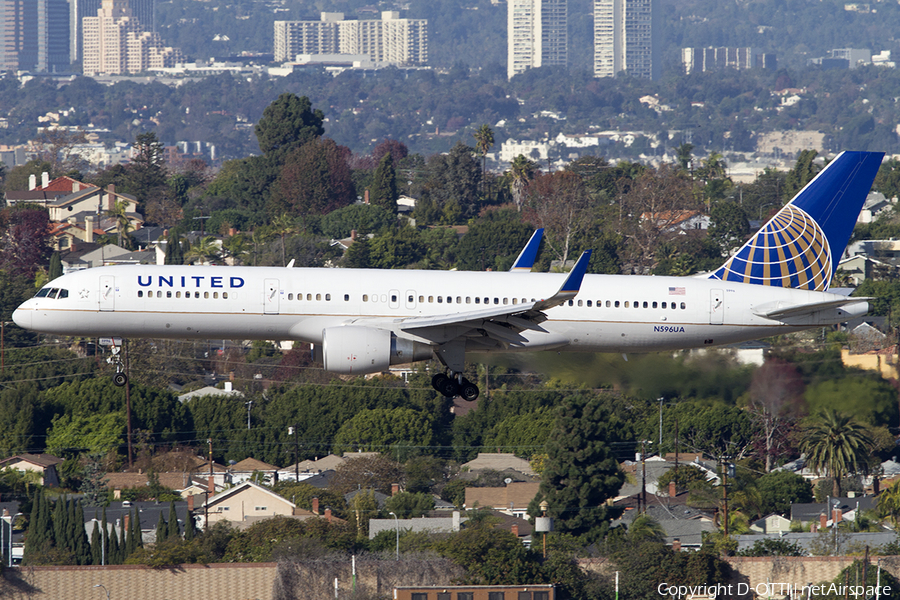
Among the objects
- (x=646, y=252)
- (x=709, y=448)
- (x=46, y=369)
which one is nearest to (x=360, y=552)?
(x=709, y=448)

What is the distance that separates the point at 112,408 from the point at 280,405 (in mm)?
14046

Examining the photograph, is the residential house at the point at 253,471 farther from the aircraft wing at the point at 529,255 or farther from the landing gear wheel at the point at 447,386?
the landing gear wheel at the point at 447,386

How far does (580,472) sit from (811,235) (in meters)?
47.2

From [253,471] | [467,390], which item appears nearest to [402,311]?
[467,390]

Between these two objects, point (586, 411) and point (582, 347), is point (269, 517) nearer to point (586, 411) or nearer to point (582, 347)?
point (586, 411)

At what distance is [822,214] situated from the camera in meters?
48.0

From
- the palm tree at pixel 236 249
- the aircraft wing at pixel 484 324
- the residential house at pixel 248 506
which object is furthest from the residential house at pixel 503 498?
the palm tree at pixel 236 249

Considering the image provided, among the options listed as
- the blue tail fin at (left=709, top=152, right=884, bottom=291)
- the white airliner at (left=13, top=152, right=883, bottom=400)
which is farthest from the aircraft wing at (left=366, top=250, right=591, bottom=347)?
the blue tail fin at (left=709, top=152, right=884, bottom=291)

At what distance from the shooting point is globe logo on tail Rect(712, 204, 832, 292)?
46.9 metres

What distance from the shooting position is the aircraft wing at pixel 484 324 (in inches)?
1599

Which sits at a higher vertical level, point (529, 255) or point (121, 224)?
point (121, 224)

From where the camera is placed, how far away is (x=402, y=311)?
4300cm

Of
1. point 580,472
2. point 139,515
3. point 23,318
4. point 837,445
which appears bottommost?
point 139,515

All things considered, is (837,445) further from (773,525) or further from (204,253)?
(204,253)
